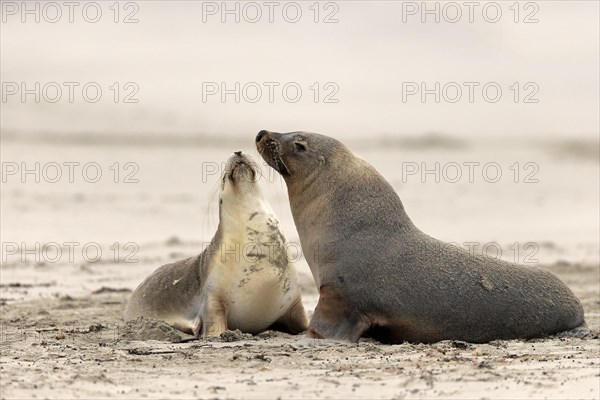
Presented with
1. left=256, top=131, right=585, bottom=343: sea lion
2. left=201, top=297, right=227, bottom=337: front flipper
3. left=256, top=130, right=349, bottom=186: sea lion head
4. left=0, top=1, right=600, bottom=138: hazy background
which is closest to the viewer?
left=256, top=131, right=585, bottom=343: sea lion

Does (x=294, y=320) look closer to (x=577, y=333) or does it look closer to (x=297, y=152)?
(x=297, y=152)

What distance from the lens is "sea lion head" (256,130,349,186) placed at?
9500 mm

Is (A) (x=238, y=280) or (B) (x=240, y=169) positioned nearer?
(A) (x=238, y=280)

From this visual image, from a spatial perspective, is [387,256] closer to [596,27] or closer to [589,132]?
[589,132]

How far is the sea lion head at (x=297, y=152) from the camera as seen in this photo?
9500 mm

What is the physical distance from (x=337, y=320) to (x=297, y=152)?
1537 millimetres

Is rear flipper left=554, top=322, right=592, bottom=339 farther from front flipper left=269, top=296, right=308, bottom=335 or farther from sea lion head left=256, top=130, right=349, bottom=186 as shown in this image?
sea lion head left=256, top=130, right=349, bottom=186

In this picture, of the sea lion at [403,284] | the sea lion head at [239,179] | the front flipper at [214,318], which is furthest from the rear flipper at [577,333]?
the sea lion head at [239,179]

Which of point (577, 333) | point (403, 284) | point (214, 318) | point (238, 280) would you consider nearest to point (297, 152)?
point (238, 280)

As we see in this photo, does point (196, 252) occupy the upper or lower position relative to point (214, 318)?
upper

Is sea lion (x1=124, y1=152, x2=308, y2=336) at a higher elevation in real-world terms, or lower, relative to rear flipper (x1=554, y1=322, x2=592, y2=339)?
higher

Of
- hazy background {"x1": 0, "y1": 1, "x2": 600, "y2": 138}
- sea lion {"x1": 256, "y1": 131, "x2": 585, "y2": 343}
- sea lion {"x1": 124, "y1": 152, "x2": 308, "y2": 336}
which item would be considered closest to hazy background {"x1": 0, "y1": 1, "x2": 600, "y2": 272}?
hazy background {"x1": 0, "y1": 1, "x2": 600, "y2": 138}

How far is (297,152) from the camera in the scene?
9.55 meters

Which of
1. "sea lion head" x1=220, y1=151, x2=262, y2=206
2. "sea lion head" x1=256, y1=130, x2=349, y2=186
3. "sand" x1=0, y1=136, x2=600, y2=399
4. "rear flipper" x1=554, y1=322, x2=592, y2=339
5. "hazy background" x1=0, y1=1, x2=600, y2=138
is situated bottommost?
"rear flipper" x1=554, y1=322, x2=592, y2=339
